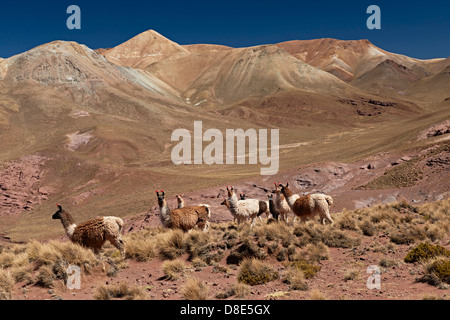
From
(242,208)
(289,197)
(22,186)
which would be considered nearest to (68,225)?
(242,208)

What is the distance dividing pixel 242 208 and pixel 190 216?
137 inches

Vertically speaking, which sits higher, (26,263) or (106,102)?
(106,102)

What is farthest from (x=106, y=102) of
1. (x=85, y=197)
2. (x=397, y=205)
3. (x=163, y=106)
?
(x=397, y=205)

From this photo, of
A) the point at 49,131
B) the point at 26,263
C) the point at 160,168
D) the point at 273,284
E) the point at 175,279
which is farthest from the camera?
the point at 49,131

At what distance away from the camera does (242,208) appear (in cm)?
1628

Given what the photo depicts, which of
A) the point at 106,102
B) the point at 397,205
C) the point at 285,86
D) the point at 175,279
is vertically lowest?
the point at 175,279

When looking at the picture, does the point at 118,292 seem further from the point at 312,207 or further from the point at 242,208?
the point at 242,208

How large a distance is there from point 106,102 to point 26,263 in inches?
4325

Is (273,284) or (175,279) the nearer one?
(273,284)

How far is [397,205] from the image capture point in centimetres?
1717

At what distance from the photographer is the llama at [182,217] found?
13086mm

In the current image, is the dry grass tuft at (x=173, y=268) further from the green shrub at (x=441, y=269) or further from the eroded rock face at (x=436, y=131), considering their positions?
the eroded rock face at (x=436, y=131)

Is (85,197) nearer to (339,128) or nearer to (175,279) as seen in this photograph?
(175,279)
